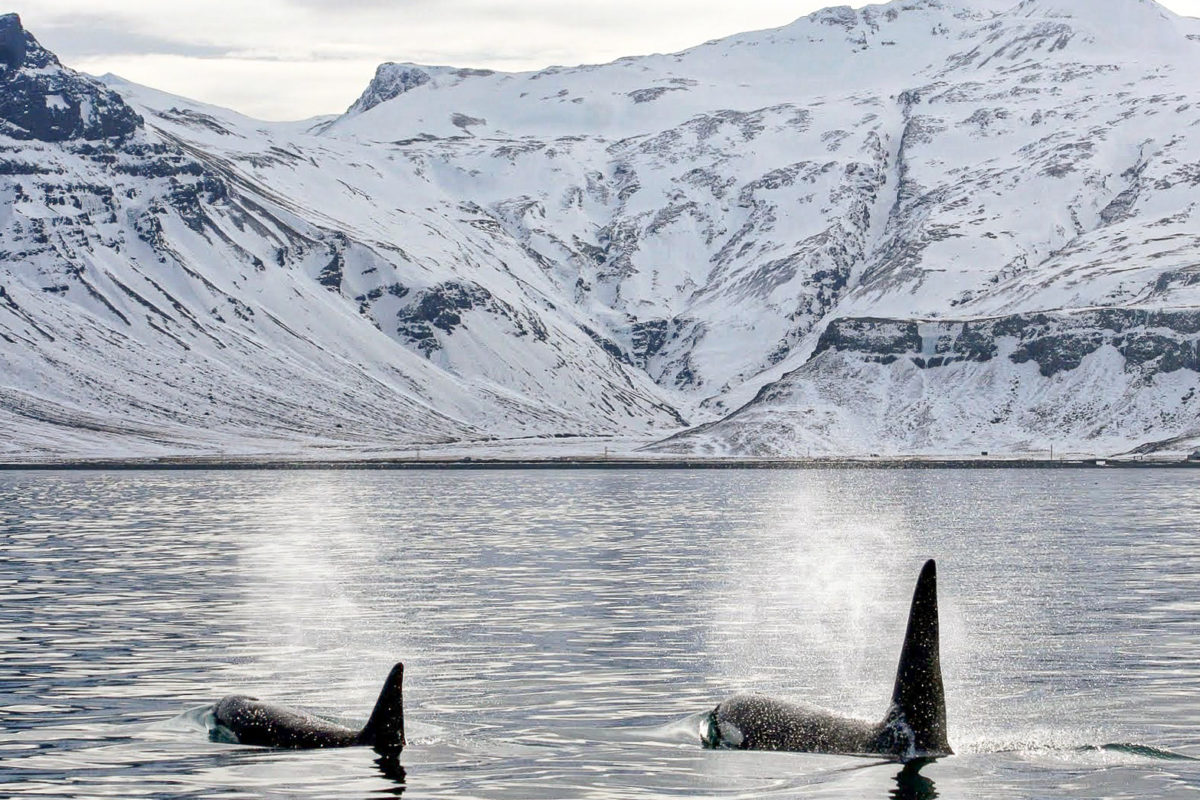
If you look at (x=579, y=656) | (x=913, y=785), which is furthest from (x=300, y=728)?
(x=579, y=656)

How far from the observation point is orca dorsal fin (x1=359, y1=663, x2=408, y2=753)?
37781 mm

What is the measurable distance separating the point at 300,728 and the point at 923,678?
13.0 metres

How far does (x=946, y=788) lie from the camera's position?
115 ft

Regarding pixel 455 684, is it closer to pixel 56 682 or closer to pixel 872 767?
pixel 56 682

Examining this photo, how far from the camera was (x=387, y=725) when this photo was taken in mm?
38625

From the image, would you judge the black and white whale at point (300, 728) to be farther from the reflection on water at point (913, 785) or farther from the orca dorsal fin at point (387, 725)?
the reflection on water at point (913, 785)

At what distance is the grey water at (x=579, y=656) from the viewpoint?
36.7m

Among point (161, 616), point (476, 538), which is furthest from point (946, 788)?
point (476, 538)

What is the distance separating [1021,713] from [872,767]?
1031 cm

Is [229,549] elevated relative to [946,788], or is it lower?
lower

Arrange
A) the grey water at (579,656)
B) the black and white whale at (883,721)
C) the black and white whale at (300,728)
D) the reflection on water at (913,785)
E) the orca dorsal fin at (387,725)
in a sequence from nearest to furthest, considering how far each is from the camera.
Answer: the reflection on water at (913,785) < the black and white whale at (883,721) < the grey water at (579,656) < the orca dorsal fin at (387,725) < the black and white whale at (300,728)

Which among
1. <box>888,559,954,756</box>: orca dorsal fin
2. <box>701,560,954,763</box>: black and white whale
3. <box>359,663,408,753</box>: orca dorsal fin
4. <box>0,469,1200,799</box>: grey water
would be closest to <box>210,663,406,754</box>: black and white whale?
<box>359,663,408,753</box>: orca dorsal fin

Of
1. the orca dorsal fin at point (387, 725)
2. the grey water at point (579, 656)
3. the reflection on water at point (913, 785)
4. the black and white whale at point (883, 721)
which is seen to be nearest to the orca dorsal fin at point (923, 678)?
the black and white whale at point (883, 721)

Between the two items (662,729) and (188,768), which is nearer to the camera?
(188,768)
